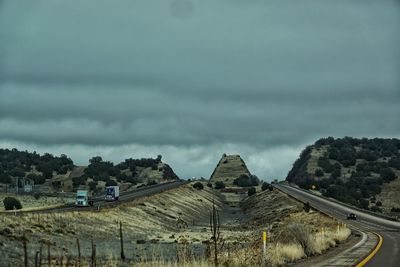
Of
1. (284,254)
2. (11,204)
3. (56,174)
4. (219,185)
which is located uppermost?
(56,174)

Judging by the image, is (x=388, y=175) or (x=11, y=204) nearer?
(x=11, y=204)

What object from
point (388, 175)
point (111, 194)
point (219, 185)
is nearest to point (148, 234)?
point (111, 194)

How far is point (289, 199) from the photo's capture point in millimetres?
110500

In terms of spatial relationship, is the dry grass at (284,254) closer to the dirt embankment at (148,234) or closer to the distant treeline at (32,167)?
the dirt embankment at (148,234)

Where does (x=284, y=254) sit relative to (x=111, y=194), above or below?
below

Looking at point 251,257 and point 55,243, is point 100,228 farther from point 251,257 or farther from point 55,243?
point 251,257

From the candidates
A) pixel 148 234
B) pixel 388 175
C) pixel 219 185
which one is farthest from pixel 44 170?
pixel 148 234

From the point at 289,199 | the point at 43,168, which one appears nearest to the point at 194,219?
the point at 289,199

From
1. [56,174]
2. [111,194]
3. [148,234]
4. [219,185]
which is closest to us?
[148,234]

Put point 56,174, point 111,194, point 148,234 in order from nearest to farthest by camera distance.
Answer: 1. point 148,234
2. point 111,194
3. point 56,174

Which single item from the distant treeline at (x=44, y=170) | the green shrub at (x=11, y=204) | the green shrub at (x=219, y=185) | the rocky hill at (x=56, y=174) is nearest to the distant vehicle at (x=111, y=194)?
the green shrub at (x=11, y=204)

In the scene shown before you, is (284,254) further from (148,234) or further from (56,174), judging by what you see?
(56,174)

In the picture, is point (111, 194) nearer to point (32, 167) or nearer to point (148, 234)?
point (148, 234)

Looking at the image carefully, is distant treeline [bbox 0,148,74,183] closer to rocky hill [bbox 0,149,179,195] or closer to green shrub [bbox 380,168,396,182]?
rocky hill [bbox 0,149,179,195]
